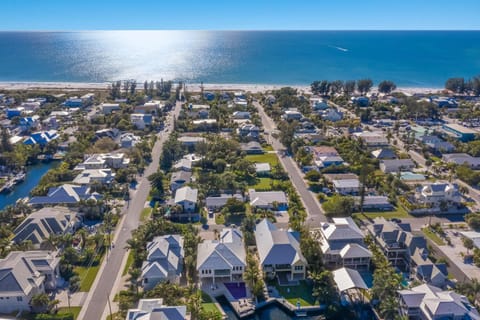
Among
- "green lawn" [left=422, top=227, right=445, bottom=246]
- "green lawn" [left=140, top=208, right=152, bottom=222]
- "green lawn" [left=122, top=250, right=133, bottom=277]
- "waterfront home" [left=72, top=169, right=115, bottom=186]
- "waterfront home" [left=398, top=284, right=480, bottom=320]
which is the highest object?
"waterfront home" [left=72, top=169, right=115, bottom=186]

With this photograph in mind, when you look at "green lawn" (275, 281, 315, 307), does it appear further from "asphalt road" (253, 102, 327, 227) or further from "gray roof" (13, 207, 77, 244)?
"gray roof" (13, 207, 77, 244)

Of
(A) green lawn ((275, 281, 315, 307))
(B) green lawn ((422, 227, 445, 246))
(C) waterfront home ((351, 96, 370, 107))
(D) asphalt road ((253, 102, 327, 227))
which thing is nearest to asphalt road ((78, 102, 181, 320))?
(A) green lawn ((275, 281, 315, 307))

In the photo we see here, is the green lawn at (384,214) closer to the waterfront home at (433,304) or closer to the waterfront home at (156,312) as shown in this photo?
the waterfront home at (433,304)

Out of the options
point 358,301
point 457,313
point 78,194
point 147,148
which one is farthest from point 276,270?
point 147,148

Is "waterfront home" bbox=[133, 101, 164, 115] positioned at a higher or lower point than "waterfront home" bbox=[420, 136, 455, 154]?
higher

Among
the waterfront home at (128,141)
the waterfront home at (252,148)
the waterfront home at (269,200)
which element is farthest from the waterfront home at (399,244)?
the waterfront home at (128,141)

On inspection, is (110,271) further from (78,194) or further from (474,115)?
(474,115)

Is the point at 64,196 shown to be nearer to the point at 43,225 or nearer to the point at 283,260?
the point at 43,225
